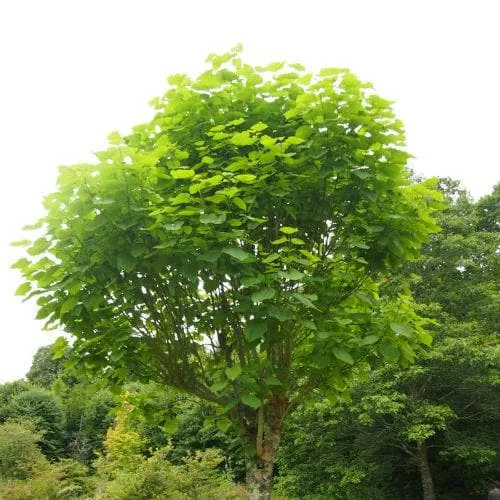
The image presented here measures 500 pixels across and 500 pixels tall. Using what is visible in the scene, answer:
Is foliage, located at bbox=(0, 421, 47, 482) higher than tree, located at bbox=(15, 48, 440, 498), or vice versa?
tree, located at bbox=(15, 48, 440, 498)

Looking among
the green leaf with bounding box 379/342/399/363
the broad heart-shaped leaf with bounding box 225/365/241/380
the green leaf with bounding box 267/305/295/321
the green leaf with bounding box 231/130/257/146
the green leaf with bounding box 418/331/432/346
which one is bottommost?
the broad heart-shaped leaf with bounding box 225/365/241/380

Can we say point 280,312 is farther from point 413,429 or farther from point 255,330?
point 413,429

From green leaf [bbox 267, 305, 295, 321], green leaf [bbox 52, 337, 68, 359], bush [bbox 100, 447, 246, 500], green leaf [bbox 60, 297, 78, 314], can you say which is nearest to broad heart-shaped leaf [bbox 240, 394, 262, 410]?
green leaf [bbox 267, 305, 295, 321]

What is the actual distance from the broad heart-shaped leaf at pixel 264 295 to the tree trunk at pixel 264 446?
4.83 feet

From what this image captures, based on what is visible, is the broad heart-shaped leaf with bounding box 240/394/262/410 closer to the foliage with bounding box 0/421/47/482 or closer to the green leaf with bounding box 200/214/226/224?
the green leaf with bounding box 200/214/226/224

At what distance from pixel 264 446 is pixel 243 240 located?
2004 millimetres

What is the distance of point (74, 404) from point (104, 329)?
107ft

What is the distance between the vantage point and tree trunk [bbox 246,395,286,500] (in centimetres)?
447

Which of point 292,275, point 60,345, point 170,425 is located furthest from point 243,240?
point 170,425

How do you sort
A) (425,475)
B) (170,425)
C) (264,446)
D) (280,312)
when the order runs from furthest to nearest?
(425,475) → (170,425) → (264,446) → (280,312)

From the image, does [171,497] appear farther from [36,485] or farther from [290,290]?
[290,290]

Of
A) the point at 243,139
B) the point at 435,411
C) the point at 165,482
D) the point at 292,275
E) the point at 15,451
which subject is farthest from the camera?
the point at 15,451

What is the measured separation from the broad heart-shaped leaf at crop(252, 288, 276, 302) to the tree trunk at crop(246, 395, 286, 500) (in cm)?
147

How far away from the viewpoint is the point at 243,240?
12.5ft
